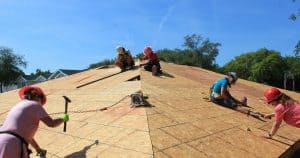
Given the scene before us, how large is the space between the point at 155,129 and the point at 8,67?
146 ft

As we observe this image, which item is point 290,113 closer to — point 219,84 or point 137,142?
point 137,142

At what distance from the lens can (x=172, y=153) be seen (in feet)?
14.6

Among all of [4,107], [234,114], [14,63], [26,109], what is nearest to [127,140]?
[26,109]

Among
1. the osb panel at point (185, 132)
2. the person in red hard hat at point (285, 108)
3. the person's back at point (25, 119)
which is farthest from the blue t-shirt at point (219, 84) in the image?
the person's back at point (25, 119)

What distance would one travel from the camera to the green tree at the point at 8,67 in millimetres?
45094

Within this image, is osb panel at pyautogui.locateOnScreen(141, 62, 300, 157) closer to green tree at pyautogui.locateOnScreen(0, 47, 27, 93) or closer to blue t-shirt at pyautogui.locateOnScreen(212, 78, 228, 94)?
blue t-shirt at pyautogui.locateOnScreen(212, 78, 228, 94)

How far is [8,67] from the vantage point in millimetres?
45906

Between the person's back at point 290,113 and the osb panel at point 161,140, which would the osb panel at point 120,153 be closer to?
the osb panel at point 161,140

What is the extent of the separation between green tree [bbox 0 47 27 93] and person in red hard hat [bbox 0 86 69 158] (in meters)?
43.6

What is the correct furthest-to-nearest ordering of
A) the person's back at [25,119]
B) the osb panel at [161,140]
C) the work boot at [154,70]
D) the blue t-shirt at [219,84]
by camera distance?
the work boot at [154,70] → the blue t-shirt at [219,84] → the osb panel at [161,140] → the person's back at [25,119]

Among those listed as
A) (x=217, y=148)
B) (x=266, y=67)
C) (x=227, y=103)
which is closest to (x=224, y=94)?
(x=227, y=103)

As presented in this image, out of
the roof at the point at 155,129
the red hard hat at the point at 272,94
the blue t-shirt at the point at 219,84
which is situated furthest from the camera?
the blue t-shirt at the point at 219,84

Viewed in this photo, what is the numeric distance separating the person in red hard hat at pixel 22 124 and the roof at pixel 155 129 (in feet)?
3.83

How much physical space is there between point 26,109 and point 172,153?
1.79 metres
